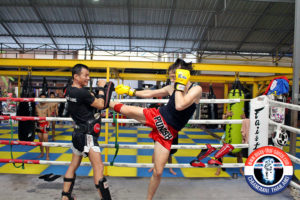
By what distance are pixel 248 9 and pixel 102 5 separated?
5.82 m

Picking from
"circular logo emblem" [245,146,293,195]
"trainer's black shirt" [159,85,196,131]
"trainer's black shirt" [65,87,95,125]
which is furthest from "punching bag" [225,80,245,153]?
"trainer's black shirt" [65,87,95,125]

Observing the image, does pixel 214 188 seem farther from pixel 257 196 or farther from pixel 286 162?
pixel 286 162

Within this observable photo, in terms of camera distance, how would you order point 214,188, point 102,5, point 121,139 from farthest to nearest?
1. point 102,5
2. point 121,139
3. point 214,188

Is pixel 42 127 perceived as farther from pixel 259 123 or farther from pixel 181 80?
pixel 259 123

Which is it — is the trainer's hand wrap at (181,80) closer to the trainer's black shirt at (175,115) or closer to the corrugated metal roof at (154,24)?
the trainer's black shirt at (175,115)

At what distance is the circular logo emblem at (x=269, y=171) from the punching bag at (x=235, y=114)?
1511 millimetres

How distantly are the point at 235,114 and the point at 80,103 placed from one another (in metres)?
3.45

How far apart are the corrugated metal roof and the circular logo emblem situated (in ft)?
21.4

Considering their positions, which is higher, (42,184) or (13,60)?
(13,60)

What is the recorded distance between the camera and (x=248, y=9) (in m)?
7.85

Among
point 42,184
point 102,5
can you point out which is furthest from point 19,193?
point 102,5

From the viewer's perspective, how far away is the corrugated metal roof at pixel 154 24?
778cm

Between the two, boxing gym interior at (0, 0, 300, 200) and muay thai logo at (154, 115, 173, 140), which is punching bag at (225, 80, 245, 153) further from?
muay thai logo at (154, 115, 173, 140)

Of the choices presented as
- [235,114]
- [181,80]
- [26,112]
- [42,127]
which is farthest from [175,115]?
[26,112]
